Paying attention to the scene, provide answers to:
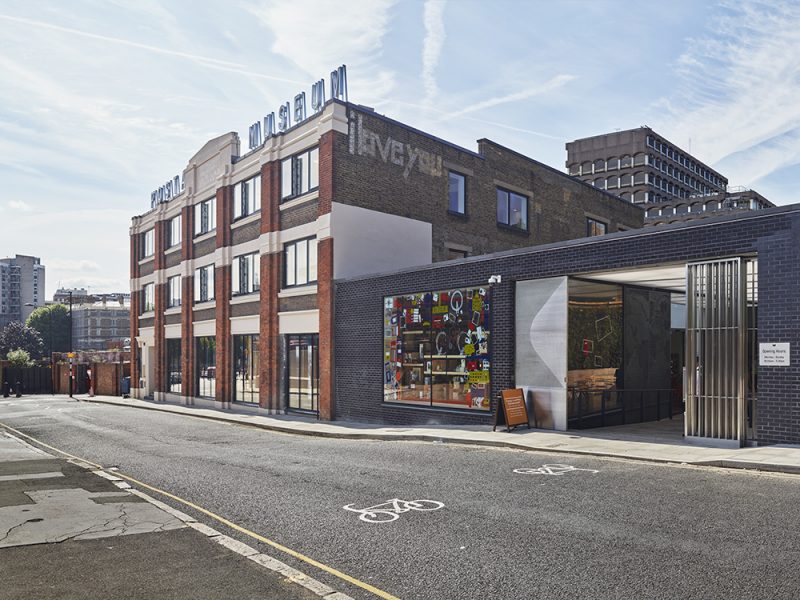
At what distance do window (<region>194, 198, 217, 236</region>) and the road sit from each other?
68.3 ft

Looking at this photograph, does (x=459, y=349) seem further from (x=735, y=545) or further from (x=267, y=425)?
(x=735, y=545)

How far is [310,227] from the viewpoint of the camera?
2528 centimetres

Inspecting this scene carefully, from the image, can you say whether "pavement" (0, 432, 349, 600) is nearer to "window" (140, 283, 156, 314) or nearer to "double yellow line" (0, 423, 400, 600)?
"double yellow line" (0, 423, 400, 600)

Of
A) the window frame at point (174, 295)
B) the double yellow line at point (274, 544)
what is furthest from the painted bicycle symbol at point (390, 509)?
the window frame at point (174, 295)

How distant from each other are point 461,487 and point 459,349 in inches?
385

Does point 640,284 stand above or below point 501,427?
above

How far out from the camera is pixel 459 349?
2017 centimetres

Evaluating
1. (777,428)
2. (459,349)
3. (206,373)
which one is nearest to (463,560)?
(777,428)

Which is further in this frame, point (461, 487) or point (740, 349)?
point (740, 349)

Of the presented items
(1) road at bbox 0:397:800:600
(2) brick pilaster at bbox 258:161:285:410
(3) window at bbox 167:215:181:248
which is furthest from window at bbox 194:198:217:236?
(1) road at bbox 0:397:800:600

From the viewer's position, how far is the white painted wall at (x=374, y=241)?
960 inches

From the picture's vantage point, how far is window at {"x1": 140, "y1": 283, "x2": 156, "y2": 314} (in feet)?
139

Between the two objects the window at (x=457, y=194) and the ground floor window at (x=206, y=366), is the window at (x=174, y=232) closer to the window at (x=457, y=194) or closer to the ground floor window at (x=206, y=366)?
the ground floor window at (x=206, y=366)

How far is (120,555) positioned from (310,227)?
Result: 18887 mm
